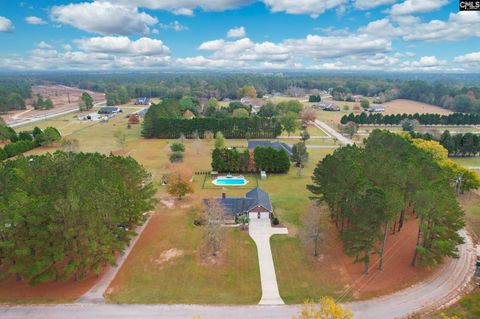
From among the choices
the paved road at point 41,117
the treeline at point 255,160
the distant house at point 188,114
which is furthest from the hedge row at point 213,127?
the paved road at point 41,117

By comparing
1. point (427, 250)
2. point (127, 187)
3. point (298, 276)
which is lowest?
point (298, 276)

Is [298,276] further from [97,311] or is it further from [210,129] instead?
[210,129]

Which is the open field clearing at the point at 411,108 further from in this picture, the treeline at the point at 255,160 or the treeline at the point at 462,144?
the treeline at the point at 255,160

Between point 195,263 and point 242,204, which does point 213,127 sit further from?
point 195,263

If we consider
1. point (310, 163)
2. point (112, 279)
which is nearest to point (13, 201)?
point (112, 279)

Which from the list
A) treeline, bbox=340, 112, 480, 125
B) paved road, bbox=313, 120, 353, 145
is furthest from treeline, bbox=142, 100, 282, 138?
treeline, bbox=340, 112, 480, 125
